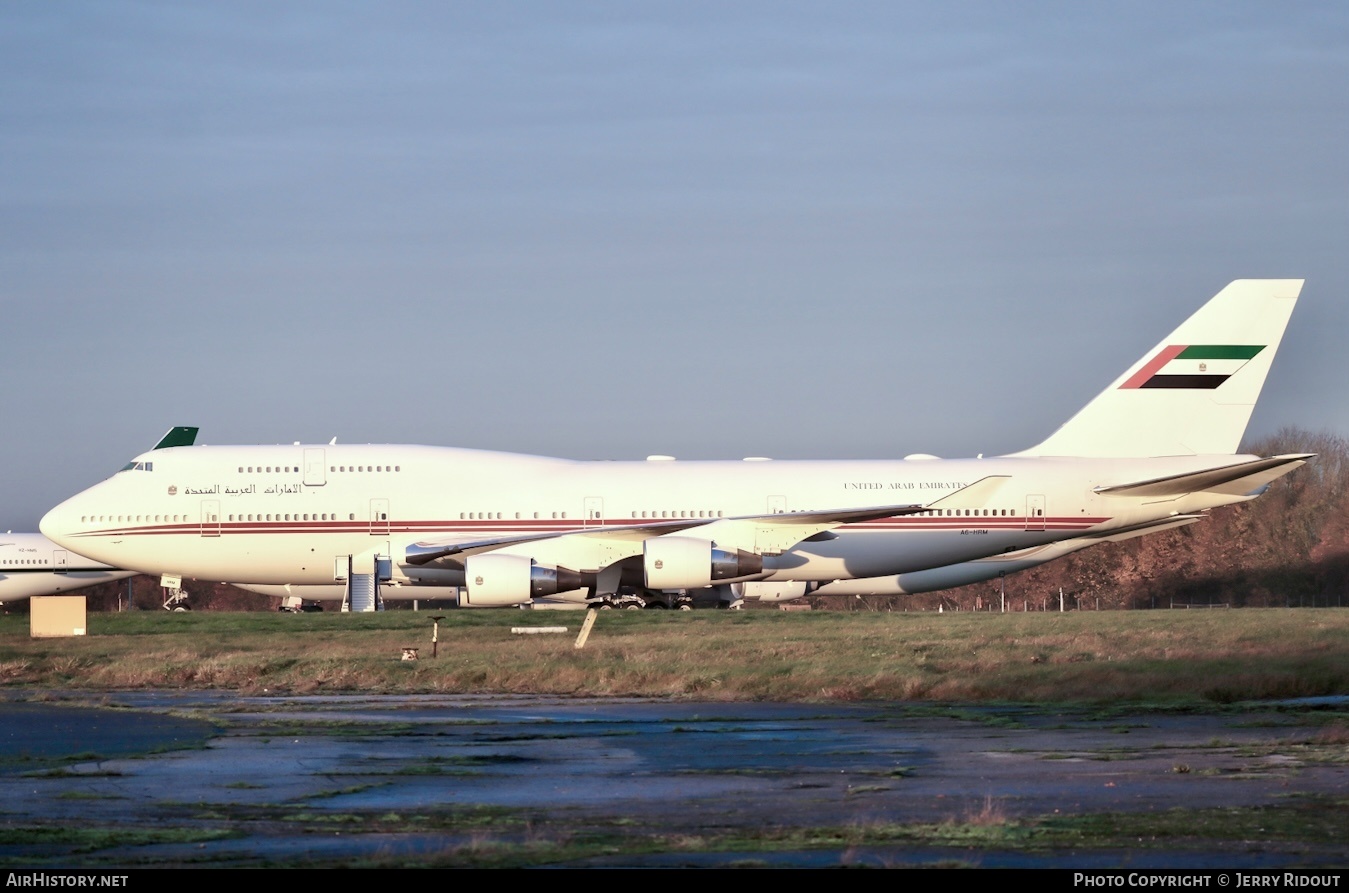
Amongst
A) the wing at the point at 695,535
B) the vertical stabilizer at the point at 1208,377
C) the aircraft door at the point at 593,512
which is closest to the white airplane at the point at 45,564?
the aircraft door at the point at 593,512

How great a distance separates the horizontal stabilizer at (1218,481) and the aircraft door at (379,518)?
16251mm

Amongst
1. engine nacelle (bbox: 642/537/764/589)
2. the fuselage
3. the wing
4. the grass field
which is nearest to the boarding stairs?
the fuselage

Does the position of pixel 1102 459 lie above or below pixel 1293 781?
above

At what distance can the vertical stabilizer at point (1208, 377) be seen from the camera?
121 feet

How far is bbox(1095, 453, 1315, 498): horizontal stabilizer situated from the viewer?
33750mm

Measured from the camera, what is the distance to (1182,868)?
761 cm

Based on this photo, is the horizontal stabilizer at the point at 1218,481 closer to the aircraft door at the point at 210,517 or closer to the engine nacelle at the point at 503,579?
the engine nacelle at the point at 503,579

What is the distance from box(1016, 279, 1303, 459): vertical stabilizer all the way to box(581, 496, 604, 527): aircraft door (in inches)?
470

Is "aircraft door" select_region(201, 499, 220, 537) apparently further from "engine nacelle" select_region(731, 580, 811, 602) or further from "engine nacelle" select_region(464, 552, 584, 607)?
"engine nacelle" select_region(731, 580, 811, 602)
